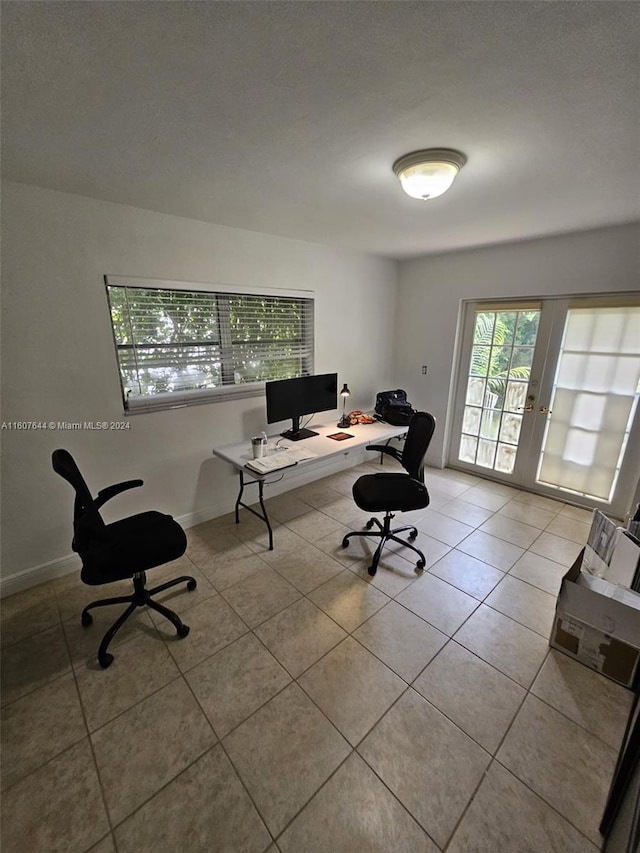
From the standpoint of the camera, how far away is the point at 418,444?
2.47m

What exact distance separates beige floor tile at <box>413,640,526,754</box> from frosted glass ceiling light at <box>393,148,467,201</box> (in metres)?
2.35

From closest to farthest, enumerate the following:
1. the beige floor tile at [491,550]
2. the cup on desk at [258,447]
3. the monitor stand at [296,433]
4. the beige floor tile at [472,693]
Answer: the beige floor tile at [472,693] < the beige floor tile at [491,550] < the cup on desk at [258,447] < the monitor stand at [296,433]

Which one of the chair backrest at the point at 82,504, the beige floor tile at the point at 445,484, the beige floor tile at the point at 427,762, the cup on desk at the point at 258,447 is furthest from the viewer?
the beige floor tile at the point at 445,484

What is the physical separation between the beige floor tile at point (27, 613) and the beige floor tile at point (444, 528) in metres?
2.63

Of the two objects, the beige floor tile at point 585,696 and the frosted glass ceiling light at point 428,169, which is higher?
the frosted glass ceiling light at point 428,169

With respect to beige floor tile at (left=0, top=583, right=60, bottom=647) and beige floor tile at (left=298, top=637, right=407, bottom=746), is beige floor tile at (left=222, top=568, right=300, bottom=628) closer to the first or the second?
beige floor tile at (left=298, top=637, right=407, bottom=746)

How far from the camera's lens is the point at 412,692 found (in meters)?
1.60

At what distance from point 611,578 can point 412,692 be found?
3.90ft

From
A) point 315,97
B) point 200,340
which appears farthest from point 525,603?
point 200,340

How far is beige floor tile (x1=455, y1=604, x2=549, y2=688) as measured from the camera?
1718mm

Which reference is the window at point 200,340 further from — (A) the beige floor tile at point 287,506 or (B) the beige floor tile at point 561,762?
(B) the beige floor tile at point 561,762

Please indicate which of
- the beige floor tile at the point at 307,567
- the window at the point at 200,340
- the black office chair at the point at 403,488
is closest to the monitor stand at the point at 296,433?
the window at the point at 200,340

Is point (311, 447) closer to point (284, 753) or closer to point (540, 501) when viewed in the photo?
point (284, 753)

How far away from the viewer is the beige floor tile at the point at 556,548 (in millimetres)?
2539
